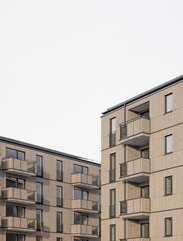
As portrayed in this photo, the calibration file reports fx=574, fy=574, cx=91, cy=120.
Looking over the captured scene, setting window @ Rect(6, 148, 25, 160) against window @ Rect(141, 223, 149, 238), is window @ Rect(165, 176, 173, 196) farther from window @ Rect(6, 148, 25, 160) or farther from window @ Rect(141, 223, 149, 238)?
window @ Rect(6, 148, 25, 160)

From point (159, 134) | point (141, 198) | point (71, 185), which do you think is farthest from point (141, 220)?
point (71, 185)

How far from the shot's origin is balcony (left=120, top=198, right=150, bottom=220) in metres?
42.9

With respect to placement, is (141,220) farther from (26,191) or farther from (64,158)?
(64,158)

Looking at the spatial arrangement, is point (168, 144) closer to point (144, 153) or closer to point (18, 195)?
point (144, 153)

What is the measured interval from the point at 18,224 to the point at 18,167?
226 inches

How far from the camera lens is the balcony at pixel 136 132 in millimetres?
44031

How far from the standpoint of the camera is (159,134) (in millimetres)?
43219

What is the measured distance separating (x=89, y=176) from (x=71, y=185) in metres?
2.36

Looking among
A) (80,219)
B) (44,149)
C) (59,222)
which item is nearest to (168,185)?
(44,149)

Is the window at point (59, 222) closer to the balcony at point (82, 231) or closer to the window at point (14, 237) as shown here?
the balcony at point (82, 231)

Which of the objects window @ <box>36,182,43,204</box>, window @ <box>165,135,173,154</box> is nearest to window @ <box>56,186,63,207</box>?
window @ <box>36,182,43,204</box>

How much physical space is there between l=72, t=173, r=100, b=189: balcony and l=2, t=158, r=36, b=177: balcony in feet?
23.0

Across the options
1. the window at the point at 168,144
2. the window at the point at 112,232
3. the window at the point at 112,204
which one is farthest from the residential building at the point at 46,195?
the window at the point at 168,144

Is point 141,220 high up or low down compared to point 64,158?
down
